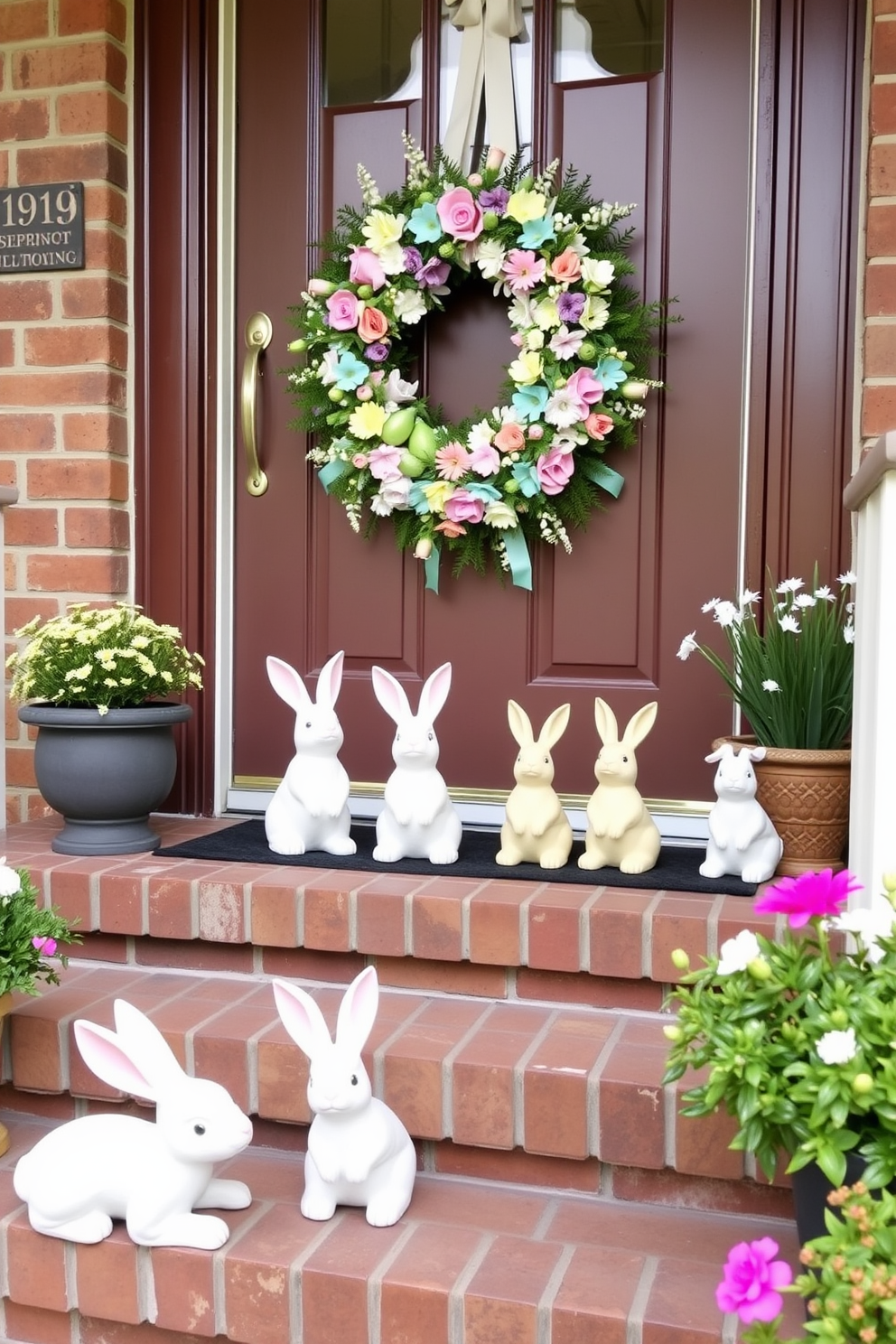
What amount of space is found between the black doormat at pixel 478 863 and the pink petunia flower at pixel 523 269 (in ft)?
4.12

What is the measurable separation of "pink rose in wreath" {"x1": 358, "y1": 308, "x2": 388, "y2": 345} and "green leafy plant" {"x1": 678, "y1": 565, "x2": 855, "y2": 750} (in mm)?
987

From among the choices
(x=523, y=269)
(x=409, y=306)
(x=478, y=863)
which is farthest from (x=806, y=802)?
(x=409, y=306)

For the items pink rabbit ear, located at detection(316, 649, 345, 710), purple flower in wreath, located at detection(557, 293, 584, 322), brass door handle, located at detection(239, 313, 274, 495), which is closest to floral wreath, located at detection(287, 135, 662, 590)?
purple flower in wreath, located at detection(557, 293, 584, 322)

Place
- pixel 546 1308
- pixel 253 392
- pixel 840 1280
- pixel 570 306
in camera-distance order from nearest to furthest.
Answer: pixel 840 1280 < pixel 546 1308 < pixel 570 306 < pixel 253 392

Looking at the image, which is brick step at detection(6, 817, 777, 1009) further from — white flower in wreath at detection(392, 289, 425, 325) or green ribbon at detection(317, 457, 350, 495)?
white flower in wreath at detection(392, 289, 425, 325)

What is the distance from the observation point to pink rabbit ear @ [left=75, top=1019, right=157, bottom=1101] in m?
1.66

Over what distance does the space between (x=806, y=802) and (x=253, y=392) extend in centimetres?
164

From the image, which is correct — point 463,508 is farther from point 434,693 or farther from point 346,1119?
point 346,1119

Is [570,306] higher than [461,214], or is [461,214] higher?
[461,214]

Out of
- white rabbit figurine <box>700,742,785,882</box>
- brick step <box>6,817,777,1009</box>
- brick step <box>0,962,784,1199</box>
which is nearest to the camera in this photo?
brick step <box>0,962,784,1199</box>

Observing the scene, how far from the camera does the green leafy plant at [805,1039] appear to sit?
1377 mm

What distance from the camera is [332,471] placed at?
2.85 meters

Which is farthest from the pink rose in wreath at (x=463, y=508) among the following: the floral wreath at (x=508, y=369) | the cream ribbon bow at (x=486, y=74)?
the cream ribbon bow at (x=486, y=74)

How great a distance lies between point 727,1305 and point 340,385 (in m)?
2.09
